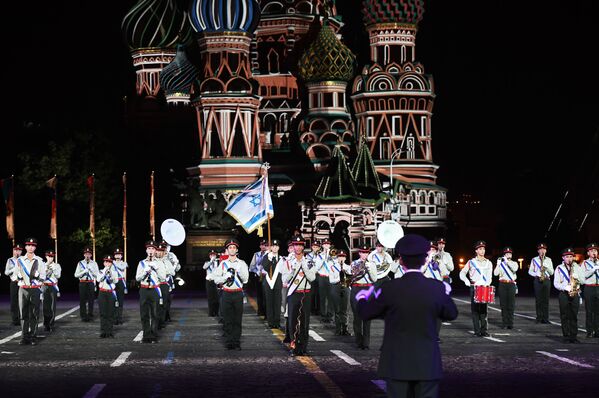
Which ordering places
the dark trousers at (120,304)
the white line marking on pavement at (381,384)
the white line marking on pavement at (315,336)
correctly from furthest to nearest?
the dark trousers at (120,304), the white line marking on pavement at (315,336), the white line marking on pavement at (381,384)

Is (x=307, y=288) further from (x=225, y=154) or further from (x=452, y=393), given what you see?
(x=225, y=154)

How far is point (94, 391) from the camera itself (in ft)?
58.4

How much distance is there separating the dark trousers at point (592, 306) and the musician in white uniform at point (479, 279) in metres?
2.07

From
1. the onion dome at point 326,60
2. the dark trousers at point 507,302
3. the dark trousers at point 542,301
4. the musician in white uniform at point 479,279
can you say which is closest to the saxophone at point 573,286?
the musician in white uniform at point 479,279

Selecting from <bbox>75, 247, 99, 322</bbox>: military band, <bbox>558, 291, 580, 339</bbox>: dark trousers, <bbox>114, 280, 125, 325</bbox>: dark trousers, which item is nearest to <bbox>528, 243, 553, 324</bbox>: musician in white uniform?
<bbox>558, 291, 580, 339</bbox>: dark trousers

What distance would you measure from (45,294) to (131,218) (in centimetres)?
5269

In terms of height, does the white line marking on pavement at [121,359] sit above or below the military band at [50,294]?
below

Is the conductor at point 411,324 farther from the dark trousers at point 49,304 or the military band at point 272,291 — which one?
the dark trousers at point 49,304

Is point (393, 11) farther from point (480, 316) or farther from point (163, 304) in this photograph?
point (480, 316)

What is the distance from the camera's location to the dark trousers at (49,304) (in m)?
30.7

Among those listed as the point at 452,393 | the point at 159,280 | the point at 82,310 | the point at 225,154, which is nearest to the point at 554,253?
the point at 225,154

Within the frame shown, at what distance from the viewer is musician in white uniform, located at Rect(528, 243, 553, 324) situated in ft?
109

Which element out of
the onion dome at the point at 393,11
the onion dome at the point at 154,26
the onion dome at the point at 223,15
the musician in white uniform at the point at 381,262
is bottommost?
the musician in white uniform at the point at 381,262

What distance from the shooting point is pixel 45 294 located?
31734 mm
